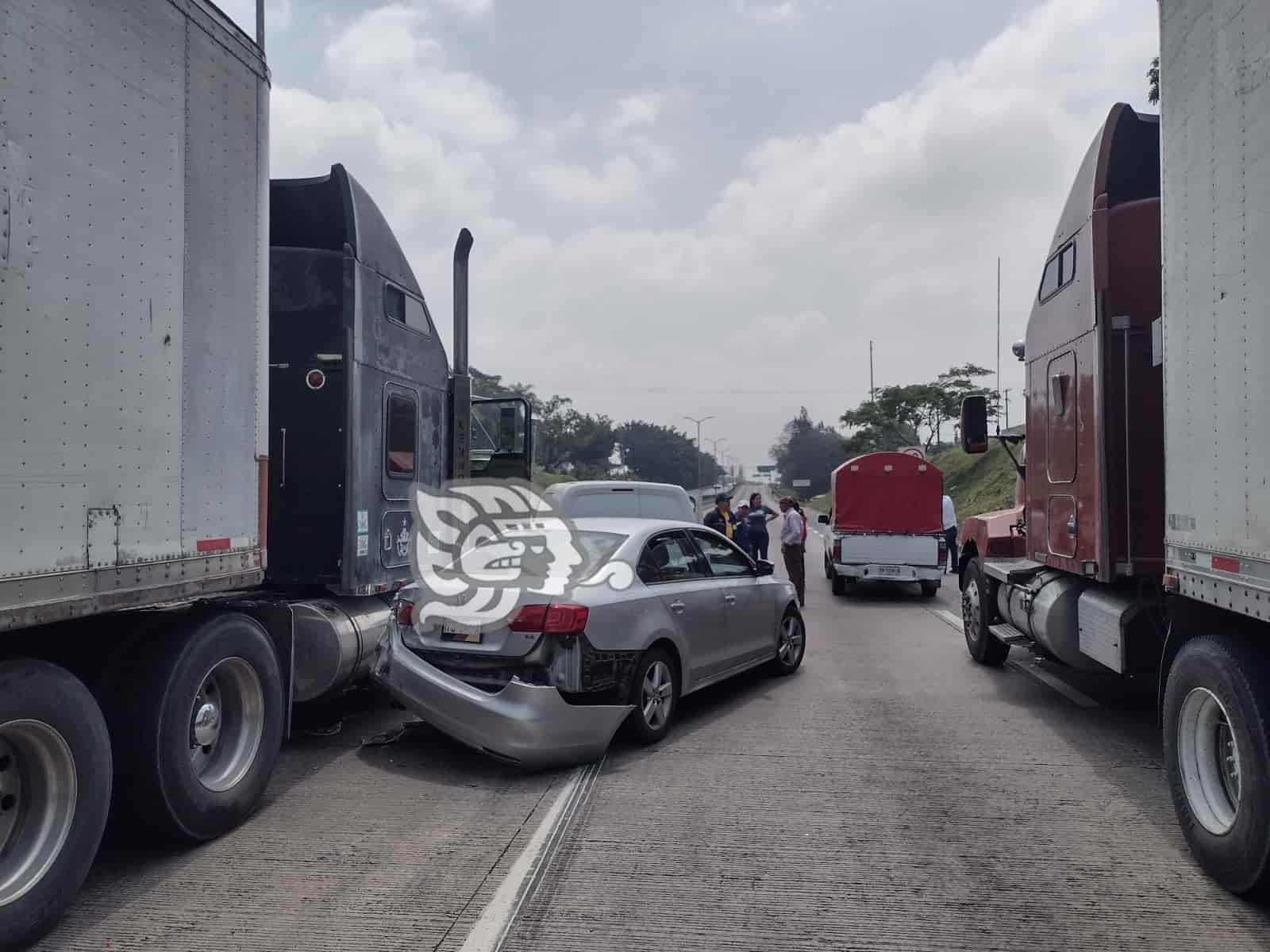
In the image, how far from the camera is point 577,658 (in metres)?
5.60

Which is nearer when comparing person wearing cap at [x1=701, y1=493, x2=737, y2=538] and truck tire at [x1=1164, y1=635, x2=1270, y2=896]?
truck tire at [x1=1164, y1=635, x2=1270, y2=896]

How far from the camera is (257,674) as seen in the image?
4.93 metres

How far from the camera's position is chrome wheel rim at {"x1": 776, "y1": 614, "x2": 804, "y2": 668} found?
8.51 meters

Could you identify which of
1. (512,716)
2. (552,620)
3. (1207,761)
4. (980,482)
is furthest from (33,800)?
(980,482)

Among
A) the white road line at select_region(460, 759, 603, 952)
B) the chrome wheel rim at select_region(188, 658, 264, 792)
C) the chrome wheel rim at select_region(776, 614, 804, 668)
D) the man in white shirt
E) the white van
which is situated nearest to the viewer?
the white road line at select_region(460, 759, 603, 952)

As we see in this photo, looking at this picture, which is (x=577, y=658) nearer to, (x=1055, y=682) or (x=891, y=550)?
(x=1055, y=682)

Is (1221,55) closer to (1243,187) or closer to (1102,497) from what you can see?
(1243,187)

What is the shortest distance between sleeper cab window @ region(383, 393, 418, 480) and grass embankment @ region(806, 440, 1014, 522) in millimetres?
34226

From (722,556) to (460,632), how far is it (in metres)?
2.69

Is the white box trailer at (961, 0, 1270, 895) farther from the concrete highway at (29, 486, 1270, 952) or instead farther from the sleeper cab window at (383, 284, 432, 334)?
the sleeper cab window at (383, 284, 432, 334)

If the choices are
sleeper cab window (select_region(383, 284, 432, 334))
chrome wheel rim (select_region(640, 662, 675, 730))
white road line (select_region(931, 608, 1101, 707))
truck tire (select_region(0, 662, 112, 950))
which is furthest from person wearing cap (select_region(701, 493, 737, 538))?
truck tire (select_region(0, 662, 112, 950))

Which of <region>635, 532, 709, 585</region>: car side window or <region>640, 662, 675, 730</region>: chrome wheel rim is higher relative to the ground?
<region>635, 532, 709, 585</region>: car side window

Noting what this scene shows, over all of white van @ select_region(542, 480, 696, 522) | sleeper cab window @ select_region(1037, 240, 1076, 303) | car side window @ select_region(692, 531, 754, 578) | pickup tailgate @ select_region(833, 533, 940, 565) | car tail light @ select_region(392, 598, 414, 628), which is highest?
sleeper cab window @ select_region(1037, 240, 1076, 303)

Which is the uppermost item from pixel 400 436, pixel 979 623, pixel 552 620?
pixel 400 436
